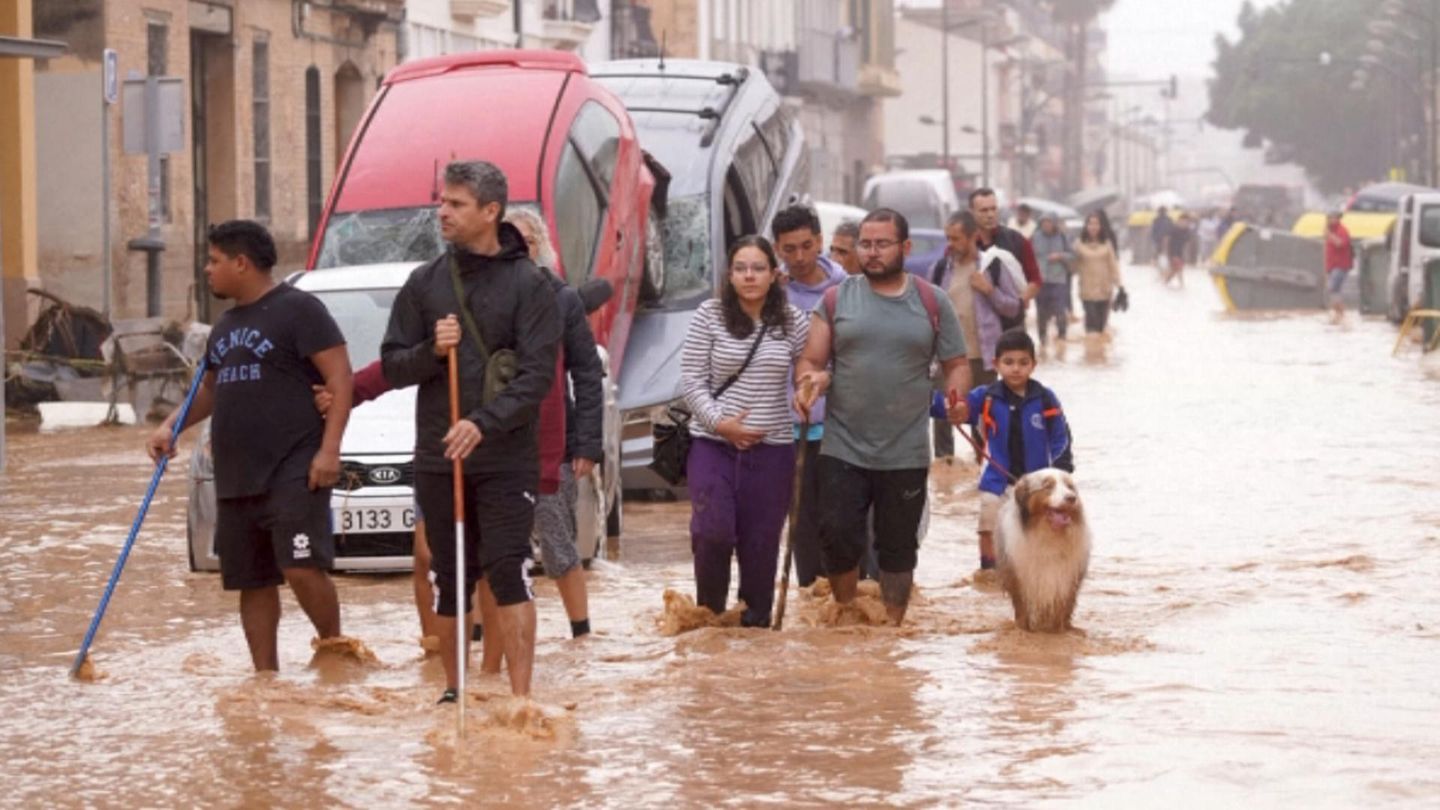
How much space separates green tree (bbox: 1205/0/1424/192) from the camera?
127m

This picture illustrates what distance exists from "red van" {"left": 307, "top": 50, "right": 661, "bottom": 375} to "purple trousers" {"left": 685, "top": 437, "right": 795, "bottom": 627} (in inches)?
252

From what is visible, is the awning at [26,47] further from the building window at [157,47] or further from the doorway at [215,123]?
the doorway at [215,123]

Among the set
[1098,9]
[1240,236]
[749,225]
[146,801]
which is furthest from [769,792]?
[1098,9]

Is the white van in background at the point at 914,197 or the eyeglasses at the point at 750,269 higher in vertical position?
the white van in background at the point at 914,197

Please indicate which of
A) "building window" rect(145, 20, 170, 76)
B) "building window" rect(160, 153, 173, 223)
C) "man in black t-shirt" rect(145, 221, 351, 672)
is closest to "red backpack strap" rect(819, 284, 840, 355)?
"man in black t-shirt" rect(145, 221, 351, 672)

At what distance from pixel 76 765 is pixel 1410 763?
12.4ft

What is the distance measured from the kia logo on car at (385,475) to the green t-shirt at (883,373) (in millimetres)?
2941

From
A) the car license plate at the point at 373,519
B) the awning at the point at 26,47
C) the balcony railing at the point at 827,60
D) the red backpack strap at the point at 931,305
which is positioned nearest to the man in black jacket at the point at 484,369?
the red backpack strap at the point at 931,305

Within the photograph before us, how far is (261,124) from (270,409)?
27.4 m

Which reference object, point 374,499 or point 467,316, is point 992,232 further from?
point 467,316

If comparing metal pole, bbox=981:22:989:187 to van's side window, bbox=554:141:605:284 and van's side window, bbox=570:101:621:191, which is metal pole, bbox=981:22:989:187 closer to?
van's side window, bbox=570:101:621:191

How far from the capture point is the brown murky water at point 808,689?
8453 mm

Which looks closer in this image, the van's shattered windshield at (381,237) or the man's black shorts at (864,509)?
the man's black shorts at (864,509)

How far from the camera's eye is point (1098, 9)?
18288cm
